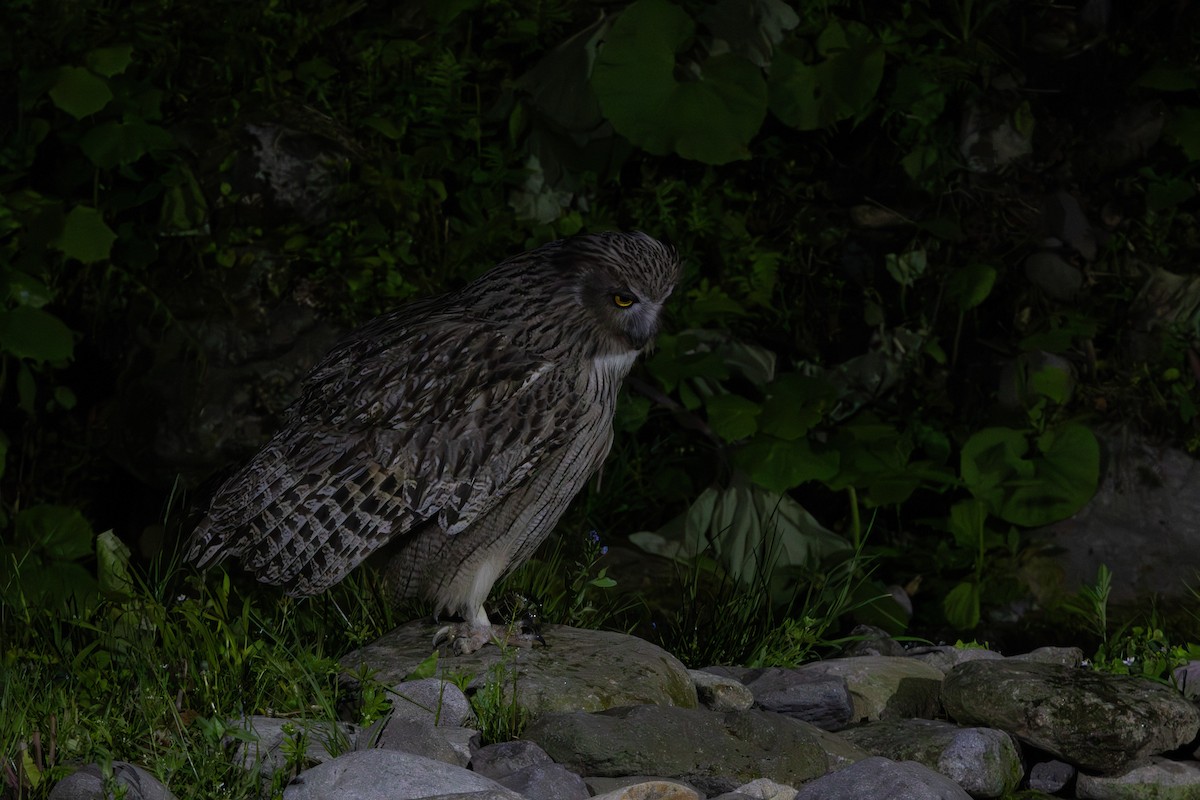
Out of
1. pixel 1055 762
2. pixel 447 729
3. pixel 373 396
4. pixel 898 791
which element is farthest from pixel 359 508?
pixel 1055 762

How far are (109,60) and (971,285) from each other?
3.21m

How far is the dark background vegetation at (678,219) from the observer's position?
16.7ft

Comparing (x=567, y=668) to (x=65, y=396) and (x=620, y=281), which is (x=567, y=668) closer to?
(x=620, y=281)

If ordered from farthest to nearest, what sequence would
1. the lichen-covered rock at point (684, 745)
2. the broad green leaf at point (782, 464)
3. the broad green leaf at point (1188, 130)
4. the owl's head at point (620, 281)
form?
the broad green leaf at point (1188, 130) → the broad green leaf at point (782, 464) → the owl's head at point (620, 281) → the lichen-covered rock at point (684, 745)

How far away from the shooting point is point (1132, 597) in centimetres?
516

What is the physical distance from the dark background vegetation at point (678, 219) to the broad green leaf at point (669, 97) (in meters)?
0.01

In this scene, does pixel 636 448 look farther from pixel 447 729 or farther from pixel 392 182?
pixel 447 729

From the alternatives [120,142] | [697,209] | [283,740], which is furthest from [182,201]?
[283,740]

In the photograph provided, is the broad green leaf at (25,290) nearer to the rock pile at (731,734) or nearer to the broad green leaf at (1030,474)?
the rock pile at (731,734)

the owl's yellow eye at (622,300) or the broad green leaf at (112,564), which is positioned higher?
the owl's yellow eye at (622,300)

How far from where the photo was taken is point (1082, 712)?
3.28 meters

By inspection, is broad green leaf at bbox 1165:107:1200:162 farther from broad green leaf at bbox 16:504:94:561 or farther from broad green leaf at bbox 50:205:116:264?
broad green leaf at bbox 16:504:94:561

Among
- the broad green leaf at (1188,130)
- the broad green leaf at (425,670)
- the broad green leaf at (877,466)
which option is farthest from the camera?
the broad green leaf at (1188,130)

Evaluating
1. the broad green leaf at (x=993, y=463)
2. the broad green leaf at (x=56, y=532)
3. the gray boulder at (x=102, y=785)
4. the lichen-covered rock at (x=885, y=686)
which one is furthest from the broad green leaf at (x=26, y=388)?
the broad green leaf at (x=993, y=463)
